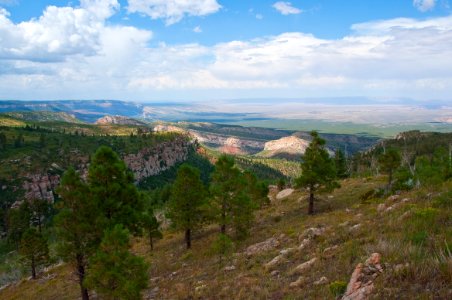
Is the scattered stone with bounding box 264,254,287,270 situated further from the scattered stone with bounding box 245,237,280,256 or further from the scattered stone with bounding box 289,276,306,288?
the scattered stone with bounding box 245,237,280,256

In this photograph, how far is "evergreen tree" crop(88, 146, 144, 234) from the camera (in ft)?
96.9

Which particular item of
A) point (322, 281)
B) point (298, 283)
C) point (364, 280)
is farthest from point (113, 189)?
point (364, 280)

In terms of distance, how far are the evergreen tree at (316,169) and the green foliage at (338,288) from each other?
27.6 m

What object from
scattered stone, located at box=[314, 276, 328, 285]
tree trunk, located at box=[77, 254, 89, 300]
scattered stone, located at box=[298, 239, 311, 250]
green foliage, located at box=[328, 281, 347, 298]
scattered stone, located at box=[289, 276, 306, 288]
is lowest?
tree trunk, located at box=[77, 254, 89, 300]

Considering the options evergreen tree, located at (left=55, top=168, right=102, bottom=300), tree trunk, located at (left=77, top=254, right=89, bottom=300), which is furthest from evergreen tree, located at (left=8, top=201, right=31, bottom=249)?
evergreen tree, located at (left=55, top=168, right=102, bottom=300)

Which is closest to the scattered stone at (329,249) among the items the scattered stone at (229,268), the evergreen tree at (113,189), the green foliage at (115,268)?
the scattered stone at (229,268)

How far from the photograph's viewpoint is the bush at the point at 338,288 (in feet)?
38.4

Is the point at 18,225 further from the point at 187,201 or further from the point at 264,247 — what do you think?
the point at 264,247

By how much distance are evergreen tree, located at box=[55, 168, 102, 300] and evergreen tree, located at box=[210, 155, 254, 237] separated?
1295cm

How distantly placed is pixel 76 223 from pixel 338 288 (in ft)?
64.6

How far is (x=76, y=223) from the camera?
82.4 ft

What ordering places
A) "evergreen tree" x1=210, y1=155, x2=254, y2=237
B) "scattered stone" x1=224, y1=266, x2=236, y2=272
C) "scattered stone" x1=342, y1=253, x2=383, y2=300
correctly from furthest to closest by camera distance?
"evergreen tree" x1=210, y1=155, x2=254, y2=237 < "scattered stone" x1=224, y1=266, x2=236, y2=272 < "scattered stone" x1=342, y1=253, x2=383, y2=300

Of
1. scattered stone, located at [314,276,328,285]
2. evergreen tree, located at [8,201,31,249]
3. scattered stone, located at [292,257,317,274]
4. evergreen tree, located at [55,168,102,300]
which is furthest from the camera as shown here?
evergreen tree, located at [8,201,31,249]

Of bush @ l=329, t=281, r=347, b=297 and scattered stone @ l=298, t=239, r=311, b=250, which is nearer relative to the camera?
bush @ l=329, t=281, r=347, b=297
